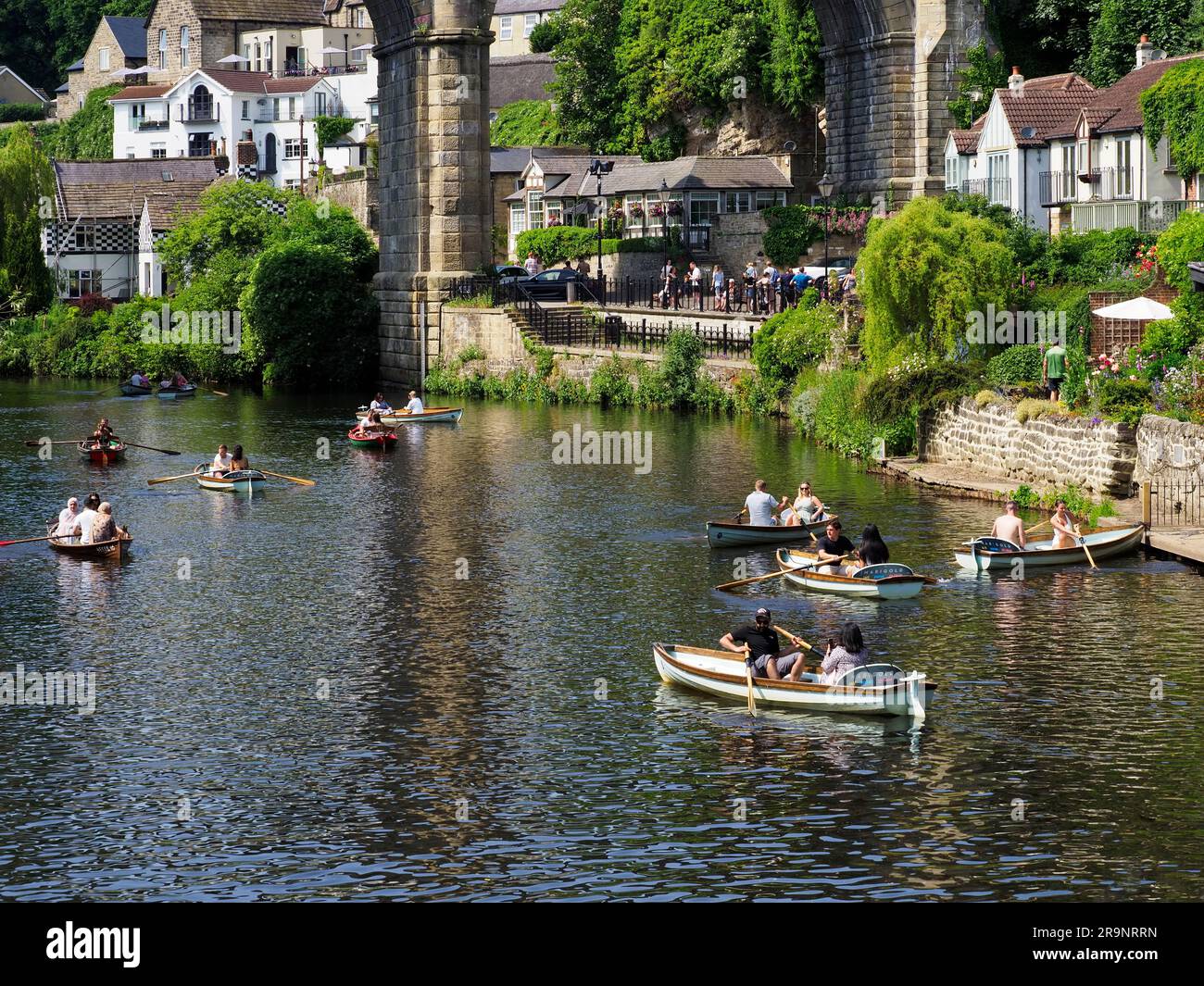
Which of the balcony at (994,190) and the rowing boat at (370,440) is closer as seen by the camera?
the rowing boat at (370,440)

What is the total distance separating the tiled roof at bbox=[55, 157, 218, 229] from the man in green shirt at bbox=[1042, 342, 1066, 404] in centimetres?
6694

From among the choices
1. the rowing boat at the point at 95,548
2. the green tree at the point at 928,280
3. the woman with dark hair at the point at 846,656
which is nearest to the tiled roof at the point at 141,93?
the green tree at the point at 928,280

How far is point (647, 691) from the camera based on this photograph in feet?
84.0

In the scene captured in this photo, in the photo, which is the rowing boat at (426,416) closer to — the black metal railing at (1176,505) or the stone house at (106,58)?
the black metal railing at (1176,505)

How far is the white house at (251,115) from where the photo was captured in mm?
129625

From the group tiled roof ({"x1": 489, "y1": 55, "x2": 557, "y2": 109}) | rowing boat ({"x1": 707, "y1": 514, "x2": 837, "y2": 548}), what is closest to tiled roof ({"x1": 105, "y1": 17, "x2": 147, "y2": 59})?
tiled roof ({"x1": 489, "y1": 55, "x2": 557, "y2": 109})

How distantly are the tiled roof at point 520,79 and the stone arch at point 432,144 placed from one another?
46178 millimetres

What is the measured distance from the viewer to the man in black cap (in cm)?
2480

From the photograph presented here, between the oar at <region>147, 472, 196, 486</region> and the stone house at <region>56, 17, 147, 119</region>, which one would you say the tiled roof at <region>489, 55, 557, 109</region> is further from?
the oar at <region>147, 472, 196, 486</region>

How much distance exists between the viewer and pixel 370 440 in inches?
2106
